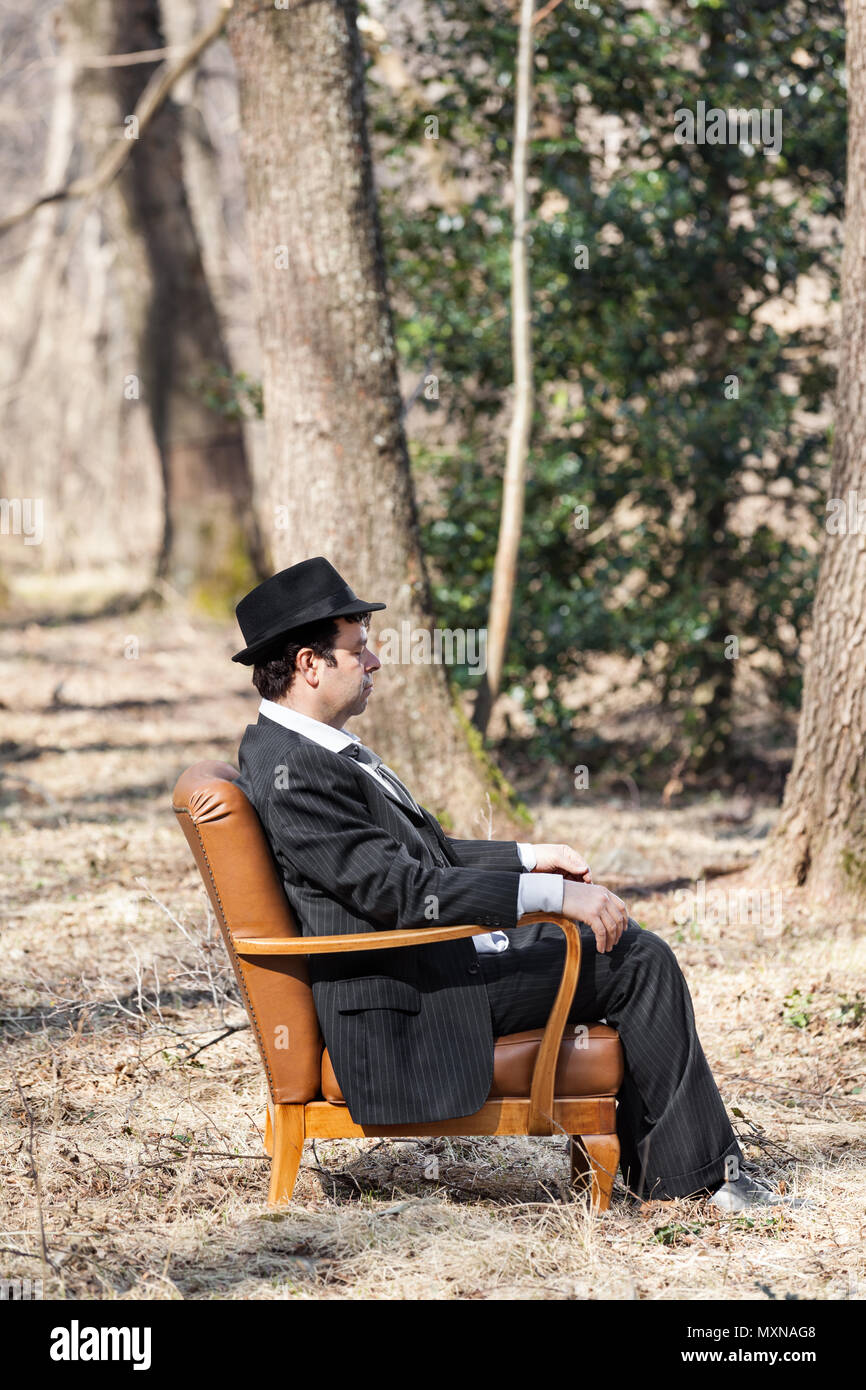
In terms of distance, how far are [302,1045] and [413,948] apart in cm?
34

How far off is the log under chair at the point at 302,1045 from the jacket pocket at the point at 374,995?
97 millimetres

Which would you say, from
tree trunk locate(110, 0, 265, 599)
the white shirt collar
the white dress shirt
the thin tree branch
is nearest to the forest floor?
the white dress shirt

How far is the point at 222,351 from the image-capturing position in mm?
14219

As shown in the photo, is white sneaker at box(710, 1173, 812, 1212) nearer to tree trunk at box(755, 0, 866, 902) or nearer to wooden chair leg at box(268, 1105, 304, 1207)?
wooden chair leg at box(268, 1105, 304, 1207)

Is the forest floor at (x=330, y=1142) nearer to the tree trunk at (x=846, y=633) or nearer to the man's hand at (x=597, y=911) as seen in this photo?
the tree trunk at (x=846, y=633)

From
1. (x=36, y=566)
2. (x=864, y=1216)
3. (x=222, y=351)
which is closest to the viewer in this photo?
(x=864, y=1216)

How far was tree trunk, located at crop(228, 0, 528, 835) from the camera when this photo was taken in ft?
20.8

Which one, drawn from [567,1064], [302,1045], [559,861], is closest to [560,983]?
[567,1064]

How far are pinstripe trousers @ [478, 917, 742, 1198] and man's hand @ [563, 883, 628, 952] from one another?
0.37ft
